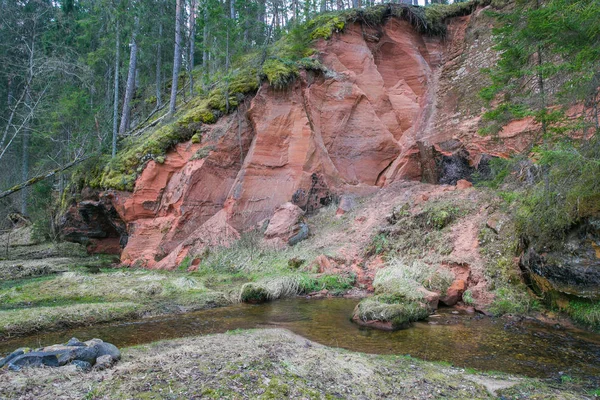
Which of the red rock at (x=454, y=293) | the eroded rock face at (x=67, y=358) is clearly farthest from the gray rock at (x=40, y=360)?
the red rock at (x=454, y=293)

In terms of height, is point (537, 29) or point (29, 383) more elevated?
point (537, 29)

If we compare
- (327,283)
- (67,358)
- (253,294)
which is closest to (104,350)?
(67,358)

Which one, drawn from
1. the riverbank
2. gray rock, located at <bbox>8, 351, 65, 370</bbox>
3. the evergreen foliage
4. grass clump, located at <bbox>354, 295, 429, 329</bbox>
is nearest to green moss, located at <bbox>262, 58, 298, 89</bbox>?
the evergreen foliage

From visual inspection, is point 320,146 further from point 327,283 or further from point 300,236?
point 327,283

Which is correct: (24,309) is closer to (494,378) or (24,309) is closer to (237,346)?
(237,346)

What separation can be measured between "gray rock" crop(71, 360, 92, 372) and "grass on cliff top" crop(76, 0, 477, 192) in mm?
13872

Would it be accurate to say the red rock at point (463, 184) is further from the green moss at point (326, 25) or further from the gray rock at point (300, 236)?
the green moss at point (326, 25)

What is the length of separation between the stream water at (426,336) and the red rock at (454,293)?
45 centimetres

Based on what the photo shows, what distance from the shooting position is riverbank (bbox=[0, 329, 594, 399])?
4031 mm

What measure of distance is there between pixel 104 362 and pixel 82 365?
0.25 m

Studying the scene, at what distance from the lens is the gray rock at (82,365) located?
4609 mm

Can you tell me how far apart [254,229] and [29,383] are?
12075 millimetres

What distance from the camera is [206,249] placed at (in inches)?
608

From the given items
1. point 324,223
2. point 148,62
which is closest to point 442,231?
point 324,223
